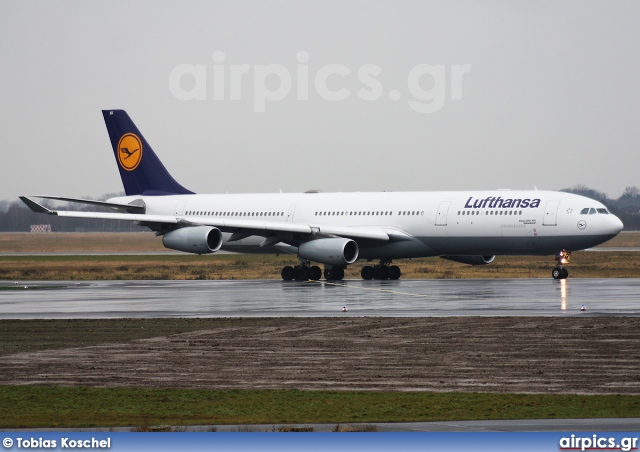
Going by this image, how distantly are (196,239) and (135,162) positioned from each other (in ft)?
43.3

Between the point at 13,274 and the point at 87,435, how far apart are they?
46.7 metres

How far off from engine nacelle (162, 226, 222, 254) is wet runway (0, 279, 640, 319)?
1.53 metres

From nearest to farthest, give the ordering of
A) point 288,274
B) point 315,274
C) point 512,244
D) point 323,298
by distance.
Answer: point 323,298 < point 512,244 < point 315,274 < point 288,274

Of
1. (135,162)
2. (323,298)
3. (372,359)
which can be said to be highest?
(135,162)

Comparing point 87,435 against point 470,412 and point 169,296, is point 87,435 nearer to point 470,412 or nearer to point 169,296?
point 470,412

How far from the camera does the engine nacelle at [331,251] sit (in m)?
45.0

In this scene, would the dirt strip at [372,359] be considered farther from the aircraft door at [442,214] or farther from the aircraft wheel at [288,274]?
the aircraft wheel at [288,274]

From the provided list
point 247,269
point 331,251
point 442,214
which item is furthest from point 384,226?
point 247,269

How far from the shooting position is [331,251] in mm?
45094

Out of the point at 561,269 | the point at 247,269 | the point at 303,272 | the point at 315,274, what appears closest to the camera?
the point at 561,269

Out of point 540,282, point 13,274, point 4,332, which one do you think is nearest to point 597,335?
point 4,332

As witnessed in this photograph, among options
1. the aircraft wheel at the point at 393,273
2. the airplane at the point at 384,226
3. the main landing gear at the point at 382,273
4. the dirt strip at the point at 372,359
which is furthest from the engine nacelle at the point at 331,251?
the dirt strip at the point at 372,359

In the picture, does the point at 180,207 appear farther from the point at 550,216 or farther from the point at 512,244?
the point at 550,216

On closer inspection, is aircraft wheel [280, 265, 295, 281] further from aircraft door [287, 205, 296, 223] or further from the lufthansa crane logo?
the lufthansa crane logo
